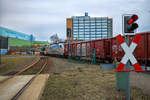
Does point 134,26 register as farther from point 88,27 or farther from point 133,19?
point 88,27

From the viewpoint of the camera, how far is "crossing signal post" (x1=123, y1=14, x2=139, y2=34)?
335cm

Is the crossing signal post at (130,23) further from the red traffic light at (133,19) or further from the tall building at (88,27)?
the tall building at (88,27)

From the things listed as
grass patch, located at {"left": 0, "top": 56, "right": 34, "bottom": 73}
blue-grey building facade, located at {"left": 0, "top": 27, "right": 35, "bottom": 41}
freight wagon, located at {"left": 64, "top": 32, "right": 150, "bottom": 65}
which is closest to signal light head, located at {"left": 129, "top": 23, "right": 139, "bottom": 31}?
freight wagon, located at {"left": 64, "top": 32, "right": 150, "bottom": 65}

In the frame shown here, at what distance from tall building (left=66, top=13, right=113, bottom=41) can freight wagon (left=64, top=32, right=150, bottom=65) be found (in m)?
70.6

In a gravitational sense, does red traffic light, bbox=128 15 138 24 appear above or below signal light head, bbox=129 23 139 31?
above

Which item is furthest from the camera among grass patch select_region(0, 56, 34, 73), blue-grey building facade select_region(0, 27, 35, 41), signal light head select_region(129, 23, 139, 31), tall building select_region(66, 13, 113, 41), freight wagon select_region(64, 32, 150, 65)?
tall building select_region(66, 13, 113, 41)

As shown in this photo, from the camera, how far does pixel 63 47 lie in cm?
2291

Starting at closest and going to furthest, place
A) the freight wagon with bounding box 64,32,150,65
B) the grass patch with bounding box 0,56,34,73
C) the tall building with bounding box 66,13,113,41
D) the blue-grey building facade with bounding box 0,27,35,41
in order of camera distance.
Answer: the freight wagon with bounding box 64,32,150,65 → the grass patch with bounding box 0,56,34,73 → the blue-grey building facade with bounding box 0,27,35,41 → the tall building with bounding box 66,13,113,41

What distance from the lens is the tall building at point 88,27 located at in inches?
3501

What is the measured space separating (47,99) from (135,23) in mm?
3399

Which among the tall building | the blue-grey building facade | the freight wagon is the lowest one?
the freight wagon

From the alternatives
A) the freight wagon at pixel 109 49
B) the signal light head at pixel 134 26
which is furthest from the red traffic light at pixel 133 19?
the freight wagon at pixel 109 49

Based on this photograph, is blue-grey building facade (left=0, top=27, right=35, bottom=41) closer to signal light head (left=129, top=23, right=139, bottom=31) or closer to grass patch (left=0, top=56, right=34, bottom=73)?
grass patch (left=0, top=56, right=34, bottom=73)

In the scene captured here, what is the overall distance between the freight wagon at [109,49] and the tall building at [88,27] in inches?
2780
